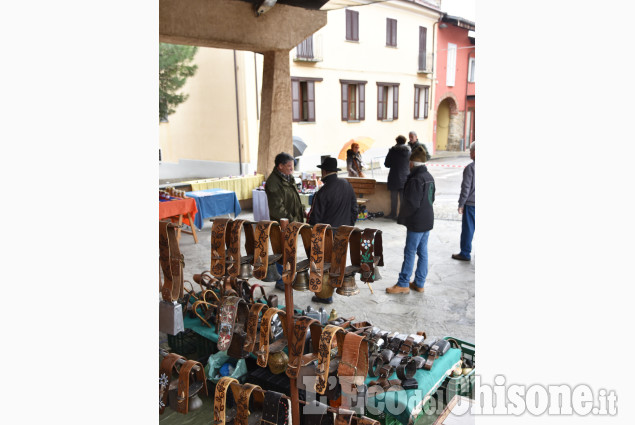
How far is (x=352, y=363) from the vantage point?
7.34 feet

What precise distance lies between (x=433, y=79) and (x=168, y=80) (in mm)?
14547

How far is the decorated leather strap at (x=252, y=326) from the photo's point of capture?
248 centimetres

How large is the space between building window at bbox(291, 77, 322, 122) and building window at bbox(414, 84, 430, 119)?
25.3 feet

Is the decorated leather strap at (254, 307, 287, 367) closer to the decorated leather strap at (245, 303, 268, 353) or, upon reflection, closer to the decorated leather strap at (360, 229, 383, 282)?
the decorated leather strap at (245, 303, 268, 353)

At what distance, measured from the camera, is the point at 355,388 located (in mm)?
2314

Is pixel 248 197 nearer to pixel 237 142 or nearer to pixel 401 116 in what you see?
pixel 237 142

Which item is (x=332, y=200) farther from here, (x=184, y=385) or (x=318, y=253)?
(x=184, y=385)

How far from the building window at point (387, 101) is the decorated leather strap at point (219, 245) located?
1848cm

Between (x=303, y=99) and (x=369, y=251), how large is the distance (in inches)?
588

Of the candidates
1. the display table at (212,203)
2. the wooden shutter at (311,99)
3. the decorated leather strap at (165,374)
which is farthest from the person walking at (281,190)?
the wooden shutter at (311,99)

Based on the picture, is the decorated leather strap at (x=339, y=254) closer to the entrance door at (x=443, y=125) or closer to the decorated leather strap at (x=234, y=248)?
the decorated leather strap at (x=234, y=248)

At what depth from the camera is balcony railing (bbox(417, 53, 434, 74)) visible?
72.5 feet

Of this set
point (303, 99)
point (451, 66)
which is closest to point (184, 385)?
point (303, 99)

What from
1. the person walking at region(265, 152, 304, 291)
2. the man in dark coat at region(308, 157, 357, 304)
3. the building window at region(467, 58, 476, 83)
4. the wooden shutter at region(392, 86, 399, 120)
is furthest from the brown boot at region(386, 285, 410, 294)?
the building window at region(467, 58, 476, 83)
